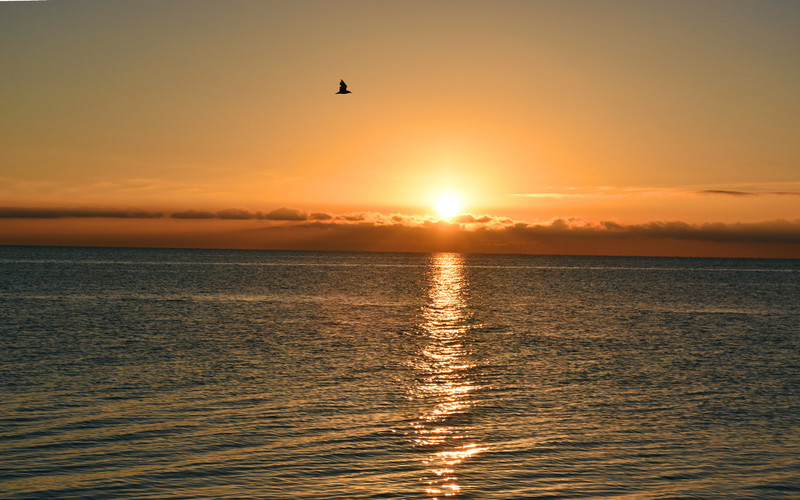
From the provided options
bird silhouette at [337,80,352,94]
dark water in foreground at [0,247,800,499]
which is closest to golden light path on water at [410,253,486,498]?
dark water in foreground at [0,247,800,499]

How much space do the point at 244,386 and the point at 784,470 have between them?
2191 centimetres

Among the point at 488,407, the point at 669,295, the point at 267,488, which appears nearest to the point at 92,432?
the point at 267,488

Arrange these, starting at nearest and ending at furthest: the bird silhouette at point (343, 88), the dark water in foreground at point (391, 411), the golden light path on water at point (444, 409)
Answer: the dark water in foreground at point (391, 411)
the golden light path on water at point (444, 409)
the bird silhouette at point (343, 88)

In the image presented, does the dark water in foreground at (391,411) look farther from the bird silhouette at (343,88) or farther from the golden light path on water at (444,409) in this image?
the bird silhouette at (343,88)

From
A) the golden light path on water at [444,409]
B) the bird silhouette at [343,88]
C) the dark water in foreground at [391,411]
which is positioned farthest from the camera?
the bird silhouette at [343,88]

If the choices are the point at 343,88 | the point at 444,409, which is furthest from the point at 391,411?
the point at 343,88

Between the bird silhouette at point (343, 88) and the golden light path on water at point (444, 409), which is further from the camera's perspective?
the bird silhouette at point (343, 88)

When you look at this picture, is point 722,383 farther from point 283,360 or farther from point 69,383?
point 69,383

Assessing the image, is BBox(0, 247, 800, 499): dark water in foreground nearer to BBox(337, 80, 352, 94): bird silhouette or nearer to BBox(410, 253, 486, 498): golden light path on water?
BBox(410, 253, 486, 498): golden light path on water

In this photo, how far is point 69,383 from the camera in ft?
103

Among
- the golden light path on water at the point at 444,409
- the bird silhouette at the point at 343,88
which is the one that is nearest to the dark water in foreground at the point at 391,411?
the golden light path on water at the point at 444,409

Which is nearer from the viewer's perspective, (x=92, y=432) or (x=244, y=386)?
(x=92, y=432)

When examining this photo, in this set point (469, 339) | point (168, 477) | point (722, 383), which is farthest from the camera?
point (469, 339)

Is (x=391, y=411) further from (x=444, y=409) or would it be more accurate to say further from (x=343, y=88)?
(x=343, y=88)
